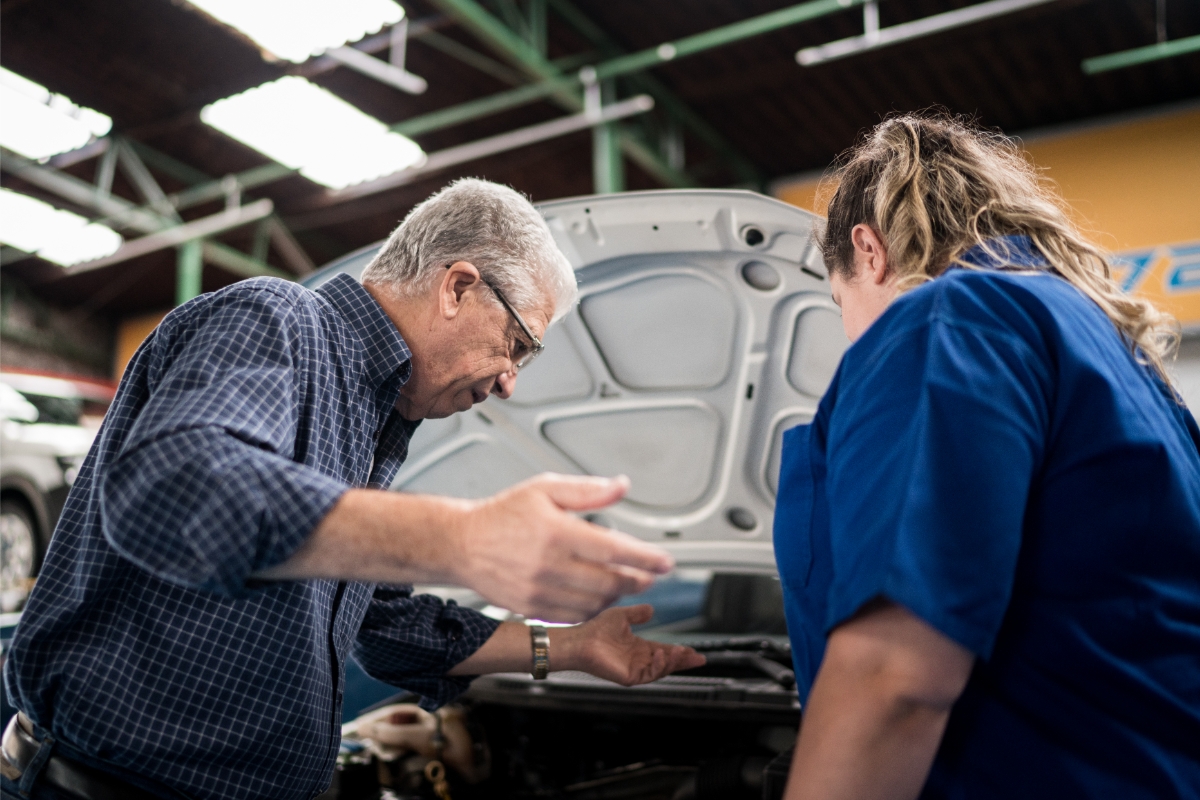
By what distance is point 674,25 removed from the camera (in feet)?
23.6

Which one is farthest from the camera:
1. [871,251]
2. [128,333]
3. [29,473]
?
[128,333]

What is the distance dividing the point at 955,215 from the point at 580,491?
0.60m

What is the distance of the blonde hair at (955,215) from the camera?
106cm

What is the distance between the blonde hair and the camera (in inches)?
41.9

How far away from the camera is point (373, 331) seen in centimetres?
145

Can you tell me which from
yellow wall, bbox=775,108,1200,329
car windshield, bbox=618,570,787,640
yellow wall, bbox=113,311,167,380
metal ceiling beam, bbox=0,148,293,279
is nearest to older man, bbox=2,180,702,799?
car windshield, bbox=618,570,787,640

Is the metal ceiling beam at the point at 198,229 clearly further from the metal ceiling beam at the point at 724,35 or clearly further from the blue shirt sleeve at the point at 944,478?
the blue shirt sleeve at the point at 944,478

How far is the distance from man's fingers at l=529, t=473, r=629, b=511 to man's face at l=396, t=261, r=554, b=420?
720 millimetres

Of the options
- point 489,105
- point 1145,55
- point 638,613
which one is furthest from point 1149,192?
point 638,613

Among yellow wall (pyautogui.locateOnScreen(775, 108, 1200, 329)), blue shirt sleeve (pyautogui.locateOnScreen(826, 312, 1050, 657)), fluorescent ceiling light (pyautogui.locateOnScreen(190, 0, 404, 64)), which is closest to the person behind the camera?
blue shirt sleeve (pyautogui.locateOnScreen(826, 312, 1050, 657))

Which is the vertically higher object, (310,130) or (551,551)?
(310,130)

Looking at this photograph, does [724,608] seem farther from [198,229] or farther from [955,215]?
[198,229]

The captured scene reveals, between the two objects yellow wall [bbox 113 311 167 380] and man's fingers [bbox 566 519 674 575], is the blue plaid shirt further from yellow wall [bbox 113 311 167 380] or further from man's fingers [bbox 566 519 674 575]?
yellow wall [bbox 113 311 167 380]

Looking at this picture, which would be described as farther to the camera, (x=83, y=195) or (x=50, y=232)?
(x=50, y=232)
